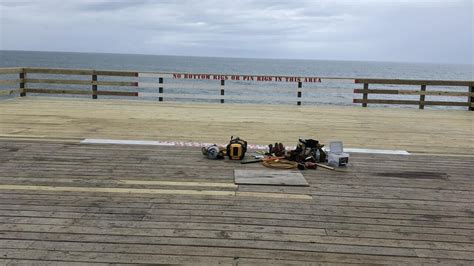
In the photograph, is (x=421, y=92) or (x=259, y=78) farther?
(x=259, y=78)

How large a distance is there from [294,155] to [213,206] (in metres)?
2.18

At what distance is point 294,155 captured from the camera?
242 inches

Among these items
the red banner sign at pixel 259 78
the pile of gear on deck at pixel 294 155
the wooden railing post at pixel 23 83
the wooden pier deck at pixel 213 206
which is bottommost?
the wooden pier deck at pixel 213 206

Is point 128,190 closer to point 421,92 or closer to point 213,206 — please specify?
point 213,206

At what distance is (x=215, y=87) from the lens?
46.8ft

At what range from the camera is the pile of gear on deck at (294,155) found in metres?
5.92

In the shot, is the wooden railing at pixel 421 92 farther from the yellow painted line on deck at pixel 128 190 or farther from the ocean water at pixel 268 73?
the yellow painted line on deck at pixel 128 190

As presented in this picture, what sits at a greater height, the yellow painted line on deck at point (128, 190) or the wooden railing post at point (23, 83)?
the wooden railing post at point (23, 83)

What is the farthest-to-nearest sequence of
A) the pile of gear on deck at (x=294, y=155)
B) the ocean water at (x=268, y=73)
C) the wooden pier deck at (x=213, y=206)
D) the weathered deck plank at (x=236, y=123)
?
the ocean water at (x=268, y=73), the weathered deck plank at (x=236, y=123), the pile of gear on deck at (x=294, y=155), the wooden pier deck at (x=213, y=206)

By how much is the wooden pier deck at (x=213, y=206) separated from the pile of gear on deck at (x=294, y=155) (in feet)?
0.58

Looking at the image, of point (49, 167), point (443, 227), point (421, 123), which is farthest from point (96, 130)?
point (421, 123)

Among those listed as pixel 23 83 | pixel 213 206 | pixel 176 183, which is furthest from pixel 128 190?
A: pixel 23 83

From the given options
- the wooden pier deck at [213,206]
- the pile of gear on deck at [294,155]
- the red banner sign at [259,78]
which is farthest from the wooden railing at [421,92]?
the pile of gear on deck at [294,155]

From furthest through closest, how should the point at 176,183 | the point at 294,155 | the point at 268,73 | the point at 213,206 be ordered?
1. the point at 268,73
2. the point at 294,155
3. the point at 176,183
4. the point at 213,206
